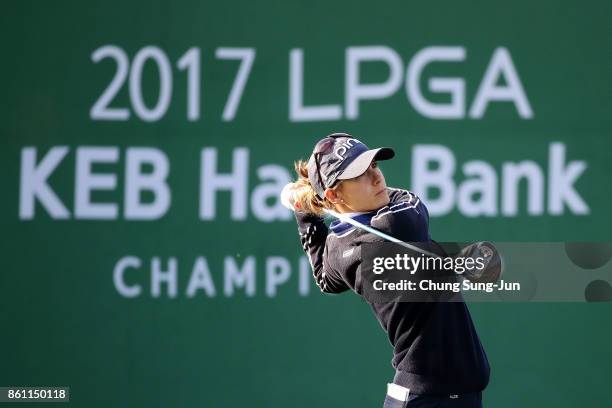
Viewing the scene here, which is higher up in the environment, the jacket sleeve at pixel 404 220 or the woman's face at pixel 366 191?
the woman's face at pixel 366 191

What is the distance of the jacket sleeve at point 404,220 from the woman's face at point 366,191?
0.04 meters

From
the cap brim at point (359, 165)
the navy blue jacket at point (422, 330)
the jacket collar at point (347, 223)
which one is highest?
the cap brim at point (359, 165)

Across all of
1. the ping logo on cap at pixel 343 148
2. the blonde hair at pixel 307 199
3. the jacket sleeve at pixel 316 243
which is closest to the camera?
the ping logo on cap at pixel 343 148

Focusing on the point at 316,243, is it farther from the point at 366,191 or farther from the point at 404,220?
the point at 404,220

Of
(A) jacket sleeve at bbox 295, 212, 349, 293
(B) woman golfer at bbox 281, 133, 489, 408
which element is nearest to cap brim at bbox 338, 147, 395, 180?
(B) woman golfer at bbox 281, 133, 489, 408

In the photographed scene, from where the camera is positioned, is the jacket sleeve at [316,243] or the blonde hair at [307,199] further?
the jacket sleeve at [316,243]

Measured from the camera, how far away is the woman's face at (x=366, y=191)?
2.93 m

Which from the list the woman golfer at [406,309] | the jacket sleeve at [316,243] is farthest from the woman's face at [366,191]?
the jacket sleeve at [316,243]

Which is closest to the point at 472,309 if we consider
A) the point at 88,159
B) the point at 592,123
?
the point at 592,123

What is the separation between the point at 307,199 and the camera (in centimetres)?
317

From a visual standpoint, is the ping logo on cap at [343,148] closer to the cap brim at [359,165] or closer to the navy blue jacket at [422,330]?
the cap brim at [359,165]

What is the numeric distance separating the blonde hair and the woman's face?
9cm

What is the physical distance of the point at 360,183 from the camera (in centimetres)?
293

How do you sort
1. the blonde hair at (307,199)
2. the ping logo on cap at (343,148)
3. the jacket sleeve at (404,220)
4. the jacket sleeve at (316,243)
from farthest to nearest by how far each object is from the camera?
the jacket sleeve at (316,243) → the blonde hair at (307,199) → the ping logo on cap at (343,148) → the jacket sleeve at (404,220)
